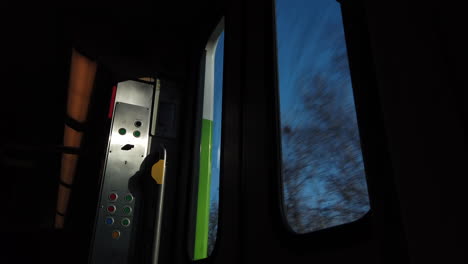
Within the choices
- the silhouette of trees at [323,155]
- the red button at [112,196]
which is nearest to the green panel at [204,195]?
the red button at [112,196]

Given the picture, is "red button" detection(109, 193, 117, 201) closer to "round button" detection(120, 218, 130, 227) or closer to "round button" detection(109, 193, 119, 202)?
"round button" detection(109, 193, 119, 202)

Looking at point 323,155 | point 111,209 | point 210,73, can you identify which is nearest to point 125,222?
point 111,209

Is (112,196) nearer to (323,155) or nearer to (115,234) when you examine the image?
(115,234)

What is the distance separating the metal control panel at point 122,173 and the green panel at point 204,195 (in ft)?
1.18

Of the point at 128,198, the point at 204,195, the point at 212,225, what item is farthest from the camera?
the point at 204,195

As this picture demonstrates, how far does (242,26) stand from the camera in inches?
Answer: 65.1

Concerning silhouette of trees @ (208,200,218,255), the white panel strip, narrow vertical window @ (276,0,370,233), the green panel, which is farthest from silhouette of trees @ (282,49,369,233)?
the white panel strip

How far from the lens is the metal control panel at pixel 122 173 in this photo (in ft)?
5.77

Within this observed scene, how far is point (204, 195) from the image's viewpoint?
6.48 feet

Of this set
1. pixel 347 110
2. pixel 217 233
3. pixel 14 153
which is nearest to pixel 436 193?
pixel 347 110

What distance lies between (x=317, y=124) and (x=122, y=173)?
1.28 metres

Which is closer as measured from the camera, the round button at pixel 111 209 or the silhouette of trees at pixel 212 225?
the silhouette of trees at pixel 212 225

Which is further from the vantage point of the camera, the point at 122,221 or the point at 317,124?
the point at 122,221

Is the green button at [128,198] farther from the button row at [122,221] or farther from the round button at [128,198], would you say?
the button row at [122,221]
